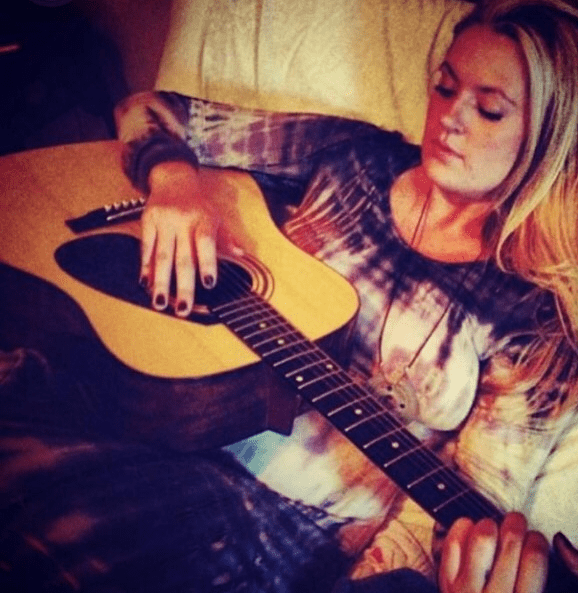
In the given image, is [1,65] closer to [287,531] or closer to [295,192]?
[295,192]

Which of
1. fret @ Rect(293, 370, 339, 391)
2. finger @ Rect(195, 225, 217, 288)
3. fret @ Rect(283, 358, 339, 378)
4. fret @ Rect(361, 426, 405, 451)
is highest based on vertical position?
finger @ Rect(195, 225, 217, 288)

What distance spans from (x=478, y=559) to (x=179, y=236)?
0.59m

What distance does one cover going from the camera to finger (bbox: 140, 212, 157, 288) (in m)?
0.98

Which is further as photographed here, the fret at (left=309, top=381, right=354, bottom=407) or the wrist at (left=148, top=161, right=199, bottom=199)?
the wrist at (left=148, top=161, right=199, bottom=199)

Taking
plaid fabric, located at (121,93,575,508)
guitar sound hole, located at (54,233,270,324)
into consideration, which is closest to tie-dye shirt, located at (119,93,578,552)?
plaid fabric, located at (121,93,575,508)

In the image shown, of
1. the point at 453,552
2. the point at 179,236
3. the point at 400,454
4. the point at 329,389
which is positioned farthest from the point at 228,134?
the point at 453,552

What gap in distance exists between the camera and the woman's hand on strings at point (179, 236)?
3.21ft

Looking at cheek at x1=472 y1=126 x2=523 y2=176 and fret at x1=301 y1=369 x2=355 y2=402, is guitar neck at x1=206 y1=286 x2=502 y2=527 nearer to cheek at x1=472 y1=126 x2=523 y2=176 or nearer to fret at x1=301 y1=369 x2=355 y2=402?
fret at x1=301 y1=369 x2=355 y2=402

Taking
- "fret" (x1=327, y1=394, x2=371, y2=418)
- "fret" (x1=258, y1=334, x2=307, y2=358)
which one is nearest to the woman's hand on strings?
"fret" (x1=258, y1=334, x2=307, y2=358)

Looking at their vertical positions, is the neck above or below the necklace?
above

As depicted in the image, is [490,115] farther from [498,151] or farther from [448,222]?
[448,222]

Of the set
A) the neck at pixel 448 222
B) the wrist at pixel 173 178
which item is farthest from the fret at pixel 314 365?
the wrist at pixel 173 178

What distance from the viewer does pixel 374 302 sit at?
104 centimetres

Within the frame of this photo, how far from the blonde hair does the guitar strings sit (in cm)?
14
